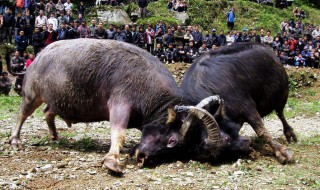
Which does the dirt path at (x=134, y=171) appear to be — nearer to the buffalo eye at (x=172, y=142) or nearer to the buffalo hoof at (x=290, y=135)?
the buffalo eye at (x=172, y=142)

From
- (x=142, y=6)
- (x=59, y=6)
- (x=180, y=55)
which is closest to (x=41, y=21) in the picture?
(x=59, y=6)

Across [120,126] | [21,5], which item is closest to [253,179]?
[120,126]

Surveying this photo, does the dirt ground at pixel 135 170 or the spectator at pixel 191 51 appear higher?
the dirt ground at pixel 135 170

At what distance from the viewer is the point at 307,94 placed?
72.7 feet

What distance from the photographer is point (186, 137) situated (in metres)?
8.23

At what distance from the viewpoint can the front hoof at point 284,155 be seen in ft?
27.3

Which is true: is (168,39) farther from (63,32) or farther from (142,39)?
(63,32)

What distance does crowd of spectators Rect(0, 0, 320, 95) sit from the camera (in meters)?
22.8

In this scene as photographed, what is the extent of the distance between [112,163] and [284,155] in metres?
2.98

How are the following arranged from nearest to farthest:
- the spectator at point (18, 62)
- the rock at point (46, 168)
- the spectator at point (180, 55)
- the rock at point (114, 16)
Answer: the rock at point (46, 168)
the spectator at point (18, 62)
the spectator at point (180, 55)
the rock at point (114, 16)

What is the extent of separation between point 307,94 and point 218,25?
16.3 metres

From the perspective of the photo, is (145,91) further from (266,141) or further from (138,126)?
(266,141)

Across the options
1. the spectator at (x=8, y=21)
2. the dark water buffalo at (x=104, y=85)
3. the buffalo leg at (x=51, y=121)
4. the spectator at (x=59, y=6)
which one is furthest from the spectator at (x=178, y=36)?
the dark water buffalo at (x=104, y=85)

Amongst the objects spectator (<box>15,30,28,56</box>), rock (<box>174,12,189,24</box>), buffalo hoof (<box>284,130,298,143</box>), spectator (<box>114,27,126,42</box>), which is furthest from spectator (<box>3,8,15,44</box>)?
buffalo hoof (<box>284,130,298,143</box>)
